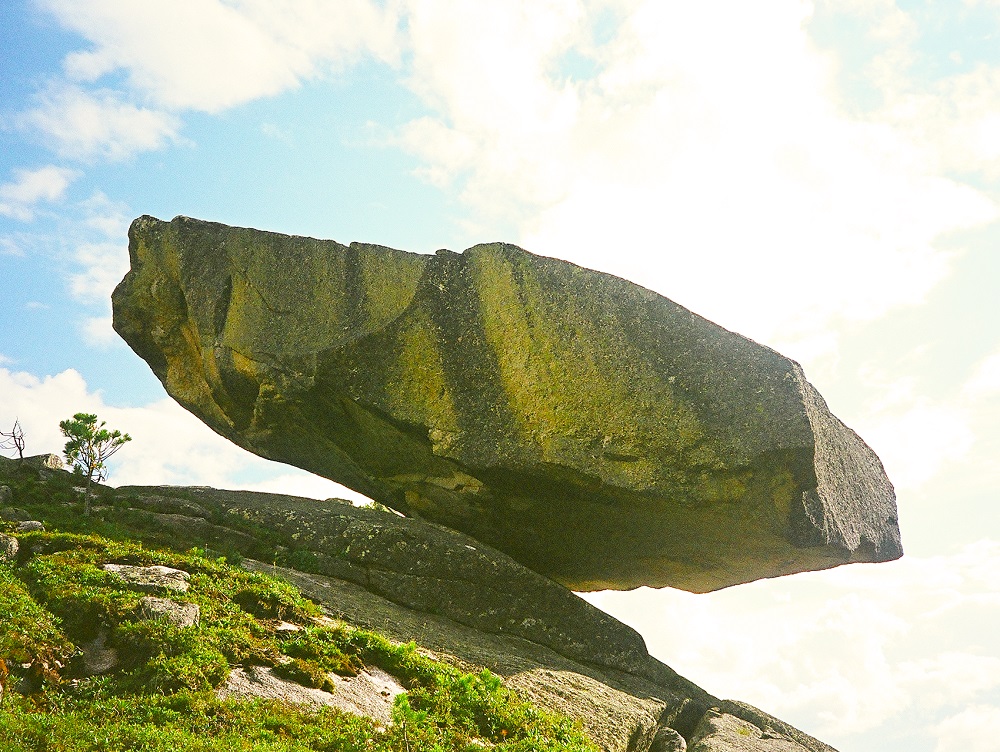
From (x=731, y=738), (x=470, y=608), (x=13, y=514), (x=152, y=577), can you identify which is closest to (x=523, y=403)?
(x=470, y=608)

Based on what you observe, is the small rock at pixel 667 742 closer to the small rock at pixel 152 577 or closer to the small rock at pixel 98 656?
the small rock at pixel 152 577

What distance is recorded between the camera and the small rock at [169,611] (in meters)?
12.6

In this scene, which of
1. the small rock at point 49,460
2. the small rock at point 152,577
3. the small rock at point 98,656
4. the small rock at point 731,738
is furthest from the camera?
the small rock at point 49,460

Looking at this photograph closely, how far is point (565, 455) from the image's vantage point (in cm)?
1953

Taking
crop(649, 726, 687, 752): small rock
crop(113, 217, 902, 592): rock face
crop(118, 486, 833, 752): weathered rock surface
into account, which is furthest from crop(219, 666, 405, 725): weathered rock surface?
crop(113, 217, 902, 592): rock face

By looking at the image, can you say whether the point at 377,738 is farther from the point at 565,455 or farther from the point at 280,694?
the point at 565,455

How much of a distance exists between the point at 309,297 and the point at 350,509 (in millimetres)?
5269

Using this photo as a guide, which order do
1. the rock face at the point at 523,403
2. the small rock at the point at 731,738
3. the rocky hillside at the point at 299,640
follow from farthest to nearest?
the rock face at the point at 523,403, the small rock at the point at 731,738, the rocky hillside at the point at 299,640

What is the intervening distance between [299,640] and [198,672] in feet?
6.62

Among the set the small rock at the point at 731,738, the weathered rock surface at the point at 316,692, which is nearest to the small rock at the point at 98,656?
the weathered rock surface at the point at 316,692

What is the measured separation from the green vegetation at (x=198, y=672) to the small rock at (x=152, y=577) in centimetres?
21

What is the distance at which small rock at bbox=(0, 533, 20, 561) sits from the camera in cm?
1431

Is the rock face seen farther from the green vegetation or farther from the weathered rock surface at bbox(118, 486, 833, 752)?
the green vegetation

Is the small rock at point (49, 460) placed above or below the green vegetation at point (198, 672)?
above
